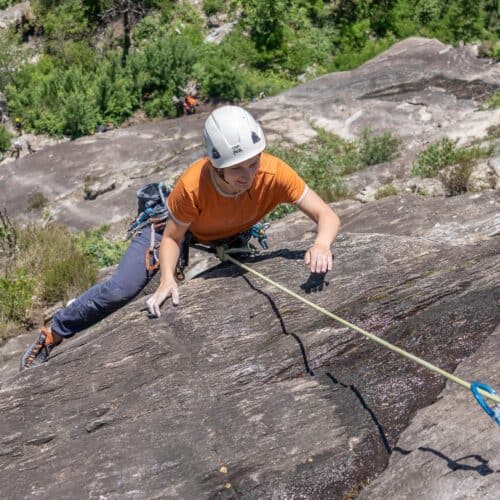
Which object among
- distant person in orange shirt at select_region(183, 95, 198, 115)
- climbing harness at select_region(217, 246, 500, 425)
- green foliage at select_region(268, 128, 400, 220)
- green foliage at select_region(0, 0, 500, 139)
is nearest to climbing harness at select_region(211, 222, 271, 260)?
climbing harness at select_region(217, 246, 500, 425)

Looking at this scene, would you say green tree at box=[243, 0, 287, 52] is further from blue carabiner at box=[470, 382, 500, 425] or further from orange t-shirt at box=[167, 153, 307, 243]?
blue carabiner at box=[470, 382, 500, 425]

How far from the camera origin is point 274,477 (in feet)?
10.9

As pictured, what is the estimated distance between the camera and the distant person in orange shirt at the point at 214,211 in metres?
4.08

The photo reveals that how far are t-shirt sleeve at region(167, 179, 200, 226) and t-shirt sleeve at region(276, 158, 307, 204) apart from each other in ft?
1.79

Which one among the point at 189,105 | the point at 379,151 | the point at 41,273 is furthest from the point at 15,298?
the point at 189,105

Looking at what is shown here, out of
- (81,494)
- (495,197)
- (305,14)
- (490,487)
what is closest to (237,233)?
(81,494)

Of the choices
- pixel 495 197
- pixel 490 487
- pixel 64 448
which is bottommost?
pixel 495 197

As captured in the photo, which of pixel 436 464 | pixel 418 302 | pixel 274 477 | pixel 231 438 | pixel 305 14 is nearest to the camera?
pixel 436 464

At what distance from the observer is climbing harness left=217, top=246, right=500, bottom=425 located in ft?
9.61

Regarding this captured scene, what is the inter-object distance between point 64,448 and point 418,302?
2117 mm

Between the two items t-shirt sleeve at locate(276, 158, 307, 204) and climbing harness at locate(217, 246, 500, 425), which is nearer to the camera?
climbing harness at locate(217, 246, 500, 425)

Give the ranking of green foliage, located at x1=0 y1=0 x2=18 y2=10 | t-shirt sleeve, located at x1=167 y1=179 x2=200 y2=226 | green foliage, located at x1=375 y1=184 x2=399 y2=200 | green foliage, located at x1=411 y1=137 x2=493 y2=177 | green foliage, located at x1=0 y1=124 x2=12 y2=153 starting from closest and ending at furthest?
t-shirt sleeve, located at x1=167 y1=179 x2=200 y2=226 < green foliage, located at x1=375 y1=184 x2=399 y2=200 < green foliage, located at x1=411 y1=137 x2=493 y2=177 < green foliage, located at x1=0 y1=124 x2=12 y2=153 < green foliage, located at x1=0 y1=0 x2=18 y2=10

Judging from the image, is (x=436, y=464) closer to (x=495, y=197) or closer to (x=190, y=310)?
(x=190, y=310)

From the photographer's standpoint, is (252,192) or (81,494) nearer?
(81,494)
